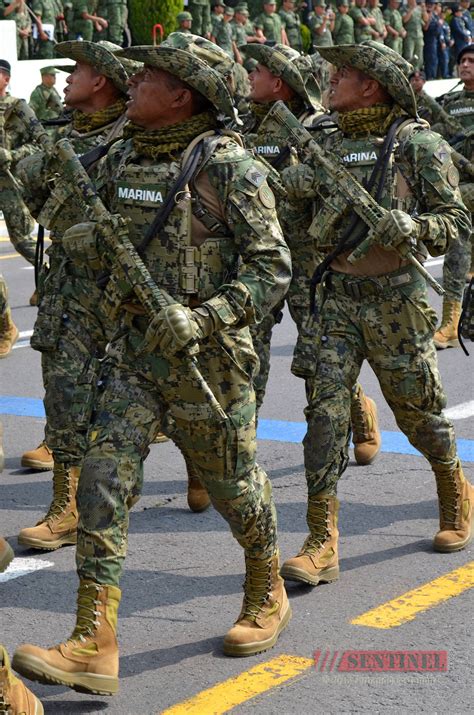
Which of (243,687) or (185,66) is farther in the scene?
(185,66)

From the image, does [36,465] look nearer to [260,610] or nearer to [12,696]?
[260,610]

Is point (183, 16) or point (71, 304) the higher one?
point (71, 304)

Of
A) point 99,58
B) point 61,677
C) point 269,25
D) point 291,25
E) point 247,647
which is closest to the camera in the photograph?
point 61,677

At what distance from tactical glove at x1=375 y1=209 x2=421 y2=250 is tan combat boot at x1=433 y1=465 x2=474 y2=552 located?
3.80 feet

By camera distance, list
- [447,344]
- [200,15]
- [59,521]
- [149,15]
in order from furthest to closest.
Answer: [200,15] < [149,15] < [447,344] < [59,521]

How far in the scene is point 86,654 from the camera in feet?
15.3

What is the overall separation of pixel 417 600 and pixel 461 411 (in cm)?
332

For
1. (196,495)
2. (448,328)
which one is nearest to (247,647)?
(196,495)

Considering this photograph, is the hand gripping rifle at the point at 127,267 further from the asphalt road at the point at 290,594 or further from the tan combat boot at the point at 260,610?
the asphalt road at the point at 290,594

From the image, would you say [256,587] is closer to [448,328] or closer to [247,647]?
[247,647]

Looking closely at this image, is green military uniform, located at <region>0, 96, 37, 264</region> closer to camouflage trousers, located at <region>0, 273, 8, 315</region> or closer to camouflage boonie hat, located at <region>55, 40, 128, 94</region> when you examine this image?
camouflage trousers, located at <region>0, 273, 8, 315</region>

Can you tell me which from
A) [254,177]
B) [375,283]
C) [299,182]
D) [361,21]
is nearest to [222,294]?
[254,177]

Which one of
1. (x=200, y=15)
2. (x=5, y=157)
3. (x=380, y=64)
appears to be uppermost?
(x=380, y=64)

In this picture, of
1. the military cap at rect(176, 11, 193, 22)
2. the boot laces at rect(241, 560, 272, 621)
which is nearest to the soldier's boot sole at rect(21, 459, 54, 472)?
the boot laces at rect(241, 560, 272, 621)
